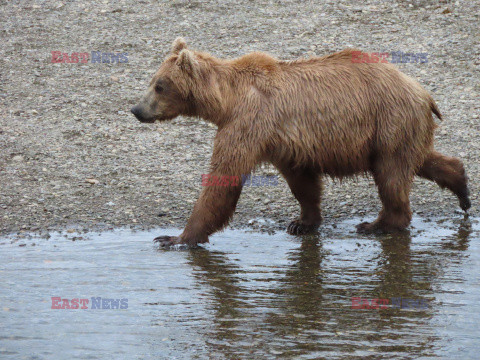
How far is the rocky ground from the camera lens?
796cm

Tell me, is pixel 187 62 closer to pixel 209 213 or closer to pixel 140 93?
pixel 209 213

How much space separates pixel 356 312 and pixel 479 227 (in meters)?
2.58

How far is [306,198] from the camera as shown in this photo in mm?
7391

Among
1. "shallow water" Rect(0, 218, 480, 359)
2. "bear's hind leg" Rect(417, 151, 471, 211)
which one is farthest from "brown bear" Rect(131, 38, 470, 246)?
"shallow water" Rect(0, 218, 480, 359)

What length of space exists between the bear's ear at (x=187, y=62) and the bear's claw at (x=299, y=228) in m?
1.78

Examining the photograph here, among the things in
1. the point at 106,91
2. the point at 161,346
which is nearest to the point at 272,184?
the point at 106,91

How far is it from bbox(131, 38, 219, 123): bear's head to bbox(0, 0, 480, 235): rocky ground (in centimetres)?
114

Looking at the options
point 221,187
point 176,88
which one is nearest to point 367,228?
point 221,187

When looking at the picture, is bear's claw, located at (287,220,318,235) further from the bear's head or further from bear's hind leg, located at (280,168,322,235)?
the bear's head

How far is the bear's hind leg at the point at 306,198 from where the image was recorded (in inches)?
289

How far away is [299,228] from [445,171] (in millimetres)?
1532

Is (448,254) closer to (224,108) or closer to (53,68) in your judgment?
(224,108)

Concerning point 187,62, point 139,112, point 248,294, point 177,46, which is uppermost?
point 177,46

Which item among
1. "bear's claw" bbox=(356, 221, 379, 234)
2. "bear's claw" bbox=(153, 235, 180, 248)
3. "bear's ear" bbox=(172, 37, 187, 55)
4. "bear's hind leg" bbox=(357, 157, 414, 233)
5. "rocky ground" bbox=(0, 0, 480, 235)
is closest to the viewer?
"bear's claw" bbox=(153, 235, 180, 248)
